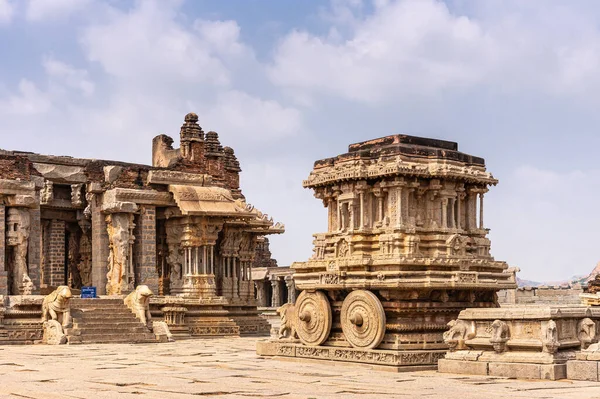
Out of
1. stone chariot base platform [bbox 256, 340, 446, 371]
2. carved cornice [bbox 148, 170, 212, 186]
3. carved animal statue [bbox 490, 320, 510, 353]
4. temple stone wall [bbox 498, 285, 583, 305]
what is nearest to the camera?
carved animal statue [bbox 490, 320, 510, 353]

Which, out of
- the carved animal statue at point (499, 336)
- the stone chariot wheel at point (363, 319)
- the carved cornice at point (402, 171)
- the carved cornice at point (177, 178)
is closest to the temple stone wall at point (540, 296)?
the carved cornice at point (177, 178)

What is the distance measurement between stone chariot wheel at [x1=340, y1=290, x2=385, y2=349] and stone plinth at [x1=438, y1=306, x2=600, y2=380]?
1527 mm

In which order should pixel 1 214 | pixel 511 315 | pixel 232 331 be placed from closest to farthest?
1. pixel 511 315
2. pixel 1 214
3. pixel 232 331

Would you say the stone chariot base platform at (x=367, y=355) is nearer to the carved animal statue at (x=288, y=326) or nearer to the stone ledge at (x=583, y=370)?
the carved animal statue at (x=288, y=326)

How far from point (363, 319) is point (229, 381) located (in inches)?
147

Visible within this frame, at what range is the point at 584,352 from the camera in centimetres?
1412

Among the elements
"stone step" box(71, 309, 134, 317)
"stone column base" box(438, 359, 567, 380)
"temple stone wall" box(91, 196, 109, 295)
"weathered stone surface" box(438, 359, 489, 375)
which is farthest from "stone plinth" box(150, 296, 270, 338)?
"stone column base" box(438, 359, 567, 380)

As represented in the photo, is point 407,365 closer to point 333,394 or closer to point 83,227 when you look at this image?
point 333,394

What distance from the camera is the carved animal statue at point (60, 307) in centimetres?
2545

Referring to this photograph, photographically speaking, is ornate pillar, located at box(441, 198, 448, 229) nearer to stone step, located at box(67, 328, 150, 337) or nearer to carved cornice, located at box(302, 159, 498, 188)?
carved cornice, located at box(302, 159, 498, 188)

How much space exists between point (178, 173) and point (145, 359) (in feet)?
41.4

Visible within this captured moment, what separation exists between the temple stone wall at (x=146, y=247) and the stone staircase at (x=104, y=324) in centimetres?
231

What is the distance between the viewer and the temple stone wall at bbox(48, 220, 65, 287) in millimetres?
34156

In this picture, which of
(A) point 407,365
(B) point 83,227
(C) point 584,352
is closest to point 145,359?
(A) point 407,365
